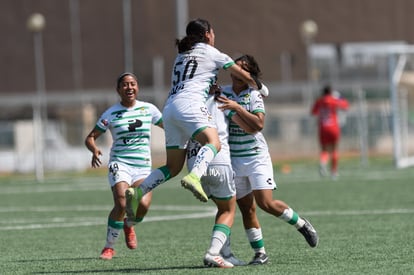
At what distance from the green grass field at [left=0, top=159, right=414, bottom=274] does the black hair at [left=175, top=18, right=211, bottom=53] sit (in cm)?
201

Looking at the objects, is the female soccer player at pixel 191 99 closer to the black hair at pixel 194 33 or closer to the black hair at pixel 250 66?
the black hair at pixel 194 33

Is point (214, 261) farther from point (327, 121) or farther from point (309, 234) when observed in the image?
point (327, 121)

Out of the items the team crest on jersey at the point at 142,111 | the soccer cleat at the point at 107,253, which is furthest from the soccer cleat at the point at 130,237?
the team crest on jersey at the point at 142,111

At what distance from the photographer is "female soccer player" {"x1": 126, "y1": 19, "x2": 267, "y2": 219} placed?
1029 centimetres

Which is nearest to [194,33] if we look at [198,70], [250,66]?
[198,70]

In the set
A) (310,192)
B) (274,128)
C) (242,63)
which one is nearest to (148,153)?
(242,63)

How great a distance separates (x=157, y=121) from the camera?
41.5ft

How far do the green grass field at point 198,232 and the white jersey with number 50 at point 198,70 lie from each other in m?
1.58

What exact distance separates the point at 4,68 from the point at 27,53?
194cm

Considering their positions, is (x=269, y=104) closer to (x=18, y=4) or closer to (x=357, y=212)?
(x=18, y=4)

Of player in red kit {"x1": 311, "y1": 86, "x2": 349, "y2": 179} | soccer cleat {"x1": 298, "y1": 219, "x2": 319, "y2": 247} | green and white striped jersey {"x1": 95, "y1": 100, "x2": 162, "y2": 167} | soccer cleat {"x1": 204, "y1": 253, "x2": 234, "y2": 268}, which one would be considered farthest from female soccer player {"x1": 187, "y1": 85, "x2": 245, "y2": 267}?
player in red kit {"x1": 311, "y1": 86, "x2": 349, "y2": 179}

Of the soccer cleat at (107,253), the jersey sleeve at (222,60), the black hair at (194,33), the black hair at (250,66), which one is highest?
the black hair at (194,33)

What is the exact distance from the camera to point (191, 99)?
10.3m

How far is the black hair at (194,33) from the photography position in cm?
1045
